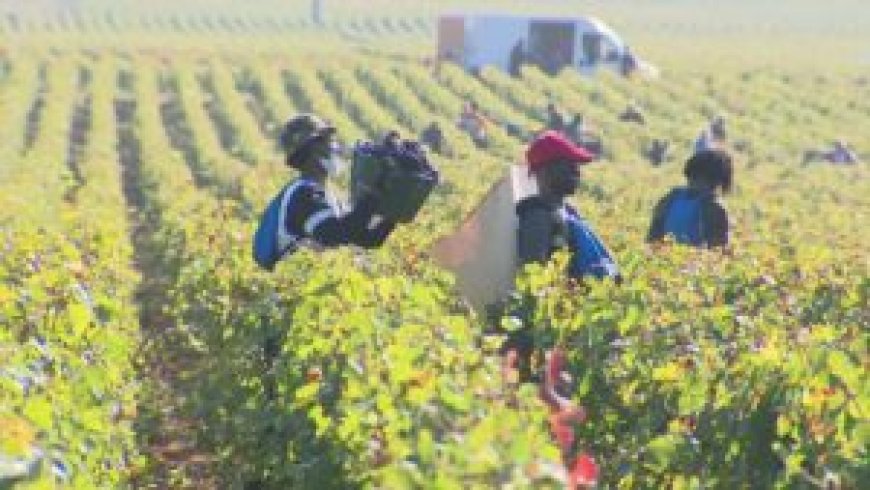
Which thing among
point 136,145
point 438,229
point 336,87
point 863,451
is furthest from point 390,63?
point 863,451

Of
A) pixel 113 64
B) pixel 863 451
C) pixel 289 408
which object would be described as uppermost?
pixel 863 451

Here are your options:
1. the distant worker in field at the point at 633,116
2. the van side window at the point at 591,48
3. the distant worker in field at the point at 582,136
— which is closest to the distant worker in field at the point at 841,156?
the distant worker in field at the point at 582,136

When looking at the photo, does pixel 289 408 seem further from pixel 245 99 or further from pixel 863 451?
pixel 245 99

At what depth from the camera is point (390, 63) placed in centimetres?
5241

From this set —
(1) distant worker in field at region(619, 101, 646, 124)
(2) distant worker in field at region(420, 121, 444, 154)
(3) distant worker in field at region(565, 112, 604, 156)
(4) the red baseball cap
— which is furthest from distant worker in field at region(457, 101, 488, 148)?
(4) the red baseball cap

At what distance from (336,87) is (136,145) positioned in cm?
1229

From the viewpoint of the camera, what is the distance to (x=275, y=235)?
9.09 metres

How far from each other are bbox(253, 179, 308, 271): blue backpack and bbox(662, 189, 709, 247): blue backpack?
2.46m

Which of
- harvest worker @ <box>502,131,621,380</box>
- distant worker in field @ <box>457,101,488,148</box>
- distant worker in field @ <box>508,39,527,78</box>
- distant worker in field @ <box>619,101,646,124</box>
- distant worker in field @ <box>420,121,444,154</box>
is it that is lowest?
distant worker in field @ <box>508,39,527,78</box>

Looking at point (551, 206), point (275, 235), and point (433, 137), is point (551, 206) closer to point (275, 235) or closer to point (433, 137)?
point (275, 235)

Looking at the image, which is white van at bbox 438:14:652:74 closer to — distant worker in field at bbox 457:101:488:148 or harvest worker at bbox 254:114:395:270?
distant worker in field at bbox 457:101:488:148

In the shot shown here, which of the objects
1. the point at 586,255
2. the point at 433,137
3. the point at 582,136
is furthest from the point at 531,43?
the point at 586,255

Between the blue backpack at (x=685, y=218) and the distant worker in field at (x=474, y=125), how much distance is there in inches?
949

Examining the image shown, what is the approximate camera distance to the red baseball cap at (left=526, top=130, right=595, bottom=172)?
805 centimetres
